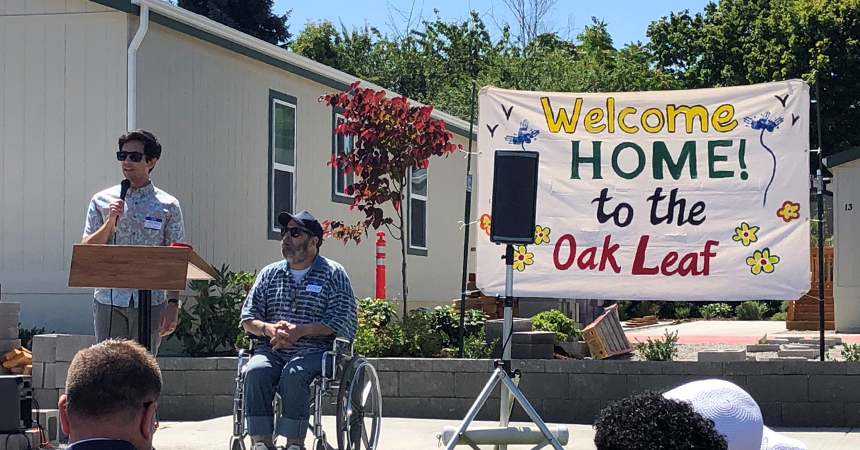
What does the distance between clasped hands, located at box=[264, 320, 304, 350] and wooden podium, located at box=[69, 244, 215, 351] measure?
3.57 ft

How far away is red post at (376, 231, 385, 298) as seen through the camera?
13.8 meters

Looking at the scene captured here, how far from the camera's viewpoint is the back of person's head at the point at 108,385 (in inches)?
92.0

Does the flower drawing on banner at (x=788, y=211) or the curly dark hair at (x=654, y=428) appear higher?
the flower drawing on banner at (x=788, y=211)

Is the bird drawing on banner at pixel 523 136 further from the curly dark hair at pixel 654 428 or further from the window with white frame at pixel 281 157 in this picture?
the curly dark hair at pixel 654 428

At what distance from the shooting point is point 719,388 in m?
2.54

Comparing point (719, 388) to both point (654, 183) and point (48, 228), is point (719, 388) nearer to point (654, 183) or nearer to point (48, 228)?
point (654, 183)

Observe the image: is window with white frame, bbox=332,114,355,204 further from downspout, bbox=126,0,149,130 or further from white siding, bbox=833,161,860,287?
white siding, bbox=833,161,860,287

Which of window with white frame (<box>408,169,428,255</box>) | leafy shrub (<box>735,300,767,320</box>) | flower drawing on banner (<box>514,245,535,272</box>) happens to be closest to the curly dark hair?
flower drawing on banner (<box>514,245,535,272</box>)

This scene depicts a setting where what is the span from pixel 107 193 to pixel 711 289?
533cm

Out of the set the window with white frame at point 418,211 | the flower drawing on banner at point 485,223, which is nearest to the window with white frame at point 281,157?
the window with white frame at point 418,211

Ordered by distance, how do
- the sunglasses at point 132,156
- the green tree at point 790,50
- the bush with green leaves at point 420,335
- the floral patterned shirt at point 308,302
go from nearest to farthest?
1. the sunglasses at point 132,156
2. the floral patterned shirt at point 308,302
3. the bush with green leaves at point 420,335
4. the green tree at point 790,50

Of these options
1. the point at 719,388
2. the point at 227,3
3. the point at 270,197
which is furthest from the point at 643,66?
the point at 719,388

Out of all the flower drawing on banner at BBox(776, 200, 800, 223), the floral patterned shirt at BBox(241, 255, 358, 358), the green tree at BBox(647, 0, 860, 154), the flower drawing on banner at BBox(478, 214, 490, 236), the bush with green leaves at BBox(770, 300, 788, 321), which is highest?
the green tree at BBox(647, 0, 860, 154)

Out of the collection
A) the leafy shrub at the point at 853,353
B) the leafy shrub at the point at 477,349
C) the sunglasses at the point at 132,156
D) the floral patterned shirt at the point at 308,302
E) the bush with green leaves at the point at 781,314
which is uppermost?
the sunglasses at the point at 132,156
